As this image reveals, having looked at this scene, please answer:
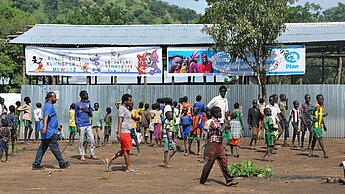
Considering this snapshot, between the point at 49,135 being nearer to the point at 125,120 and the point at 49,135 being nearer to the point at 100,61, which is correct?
the point at 125,120

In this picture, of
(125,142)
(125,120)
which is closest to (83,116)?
(125,120)

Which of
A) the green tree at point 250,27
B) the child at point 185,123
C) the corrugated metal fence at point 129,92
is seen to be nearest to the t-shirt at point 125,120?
the child at point 185,123

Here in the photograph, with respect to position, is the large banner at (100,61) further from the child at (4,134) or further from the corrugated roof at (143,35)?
the child at (4,134)

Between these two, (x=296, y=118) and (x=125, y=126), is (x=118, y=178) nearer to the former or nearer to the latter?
(x=125, y=126)

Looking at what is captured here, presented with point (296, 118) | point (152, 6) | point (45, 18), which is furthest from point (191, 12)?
point (296, 118)

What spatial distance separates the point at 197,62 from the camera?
79.8 feet

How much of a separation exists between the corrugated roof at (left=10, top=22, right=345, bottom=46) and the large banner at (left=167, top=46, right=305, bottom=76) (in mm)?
475

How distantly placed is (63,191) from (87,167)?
12.8 ft

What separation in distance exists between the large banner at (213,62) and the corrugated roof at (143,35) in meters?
0.47

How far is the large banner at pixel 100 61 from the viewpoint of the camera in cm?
2425

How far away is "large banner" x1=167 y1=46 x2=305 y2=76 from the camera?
23594 millimetres

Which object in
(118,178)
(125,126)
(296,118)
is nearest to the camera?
(118,178)

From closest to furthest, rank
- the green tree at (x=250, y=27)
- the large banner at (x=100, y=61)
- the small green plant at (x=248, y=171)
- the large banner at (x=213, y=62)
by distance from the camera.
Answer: the small green plant at (x=248, y=171), the green tree at (x=250, y=27), the large banner at (x=213, y=62), the large banner at (x=100, y=61)

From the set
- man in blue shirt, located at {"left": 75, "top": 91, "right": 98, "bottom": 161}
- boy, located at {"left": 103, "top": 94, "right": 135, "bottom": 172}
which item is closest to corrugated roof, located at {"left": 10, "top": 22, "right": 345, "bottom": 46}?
man in blue shirt, located at {"left": 75, "top": 91, "right": 98, "bottom": 161}
